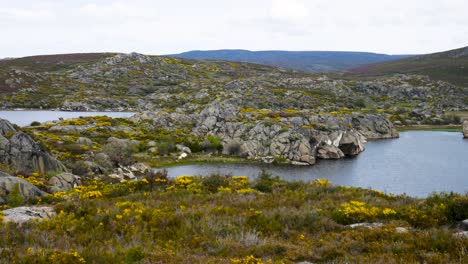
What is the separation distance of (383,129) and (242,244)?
305 feet

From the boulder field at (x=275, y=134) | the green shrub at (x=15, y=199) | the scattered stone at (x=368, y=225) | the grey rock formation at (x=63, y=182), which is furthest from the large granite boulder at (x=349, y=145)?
the green shrub at (x=15, y=199)

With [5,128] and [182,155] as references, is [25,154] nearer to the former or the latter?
[5,128]

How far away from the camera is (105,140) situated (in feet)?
211

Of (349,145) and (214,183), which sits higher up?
(214,183)

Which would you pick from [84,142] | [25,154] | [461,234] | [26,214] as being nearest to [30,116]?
[84,142]

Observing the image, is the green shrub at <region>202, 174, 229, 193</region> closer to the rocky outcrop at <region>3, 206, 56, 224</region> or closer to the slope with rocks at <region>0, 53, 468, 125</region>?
the rocky outcrop at <region>3, 206, 56, 224</region>

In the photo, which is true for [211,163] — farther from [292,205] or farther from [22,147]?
[292,205]

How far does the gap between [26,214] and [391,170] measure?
51.8 m

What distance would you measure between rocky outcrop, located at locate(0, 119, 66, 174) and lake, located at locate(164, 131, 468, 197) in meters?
18.1

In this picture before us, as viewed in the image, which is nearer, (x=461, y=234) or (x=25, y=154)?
(x=461, y=234)

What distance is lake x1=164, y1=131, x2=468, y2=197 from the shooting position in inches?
1834

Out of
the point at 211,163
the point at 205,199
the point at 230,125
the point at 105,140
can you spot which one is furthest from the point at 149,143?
the point at 205,199

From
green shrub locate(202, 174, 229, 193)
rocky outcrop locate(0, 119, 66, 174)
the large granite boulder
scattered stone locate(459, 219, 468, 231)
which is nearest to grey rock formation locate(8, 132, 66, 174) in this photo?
rocky outcrop locate(0, 119, 66, 174)

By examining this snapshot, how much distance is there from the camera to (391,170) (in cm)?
5553
